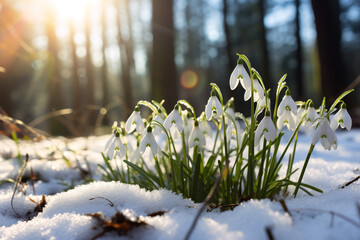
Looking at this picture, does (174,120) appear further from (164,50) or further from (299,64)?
(299,64)

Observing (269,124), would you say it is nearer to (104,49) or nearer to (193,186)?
(193,186)

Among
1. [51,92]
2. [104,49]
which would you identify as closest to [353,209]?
[51,92]

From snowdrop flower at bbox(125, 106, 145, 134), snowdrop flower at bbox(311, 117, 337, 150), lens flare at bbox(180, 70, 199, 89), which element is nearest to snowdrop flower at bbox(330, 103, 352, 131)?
snowdrop flower at bbox(311, 117, 337, 150)

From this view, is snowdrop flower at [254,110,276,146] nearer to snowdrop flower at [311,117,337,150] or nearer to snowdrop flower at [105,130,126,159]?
snowdrop flower at [311,117,337,150]

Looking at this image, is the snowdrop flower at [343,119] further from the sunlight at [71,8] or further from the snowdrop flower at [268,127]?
the sunlight at [71,8]

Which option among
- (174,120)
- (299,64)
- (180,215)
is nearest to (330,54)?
(174,120)

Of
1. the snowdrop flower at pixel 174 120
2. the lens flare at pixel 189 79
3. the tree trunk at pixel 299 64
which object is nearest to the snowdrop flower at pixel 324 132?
the snowdrop flower at pixel 174 120
